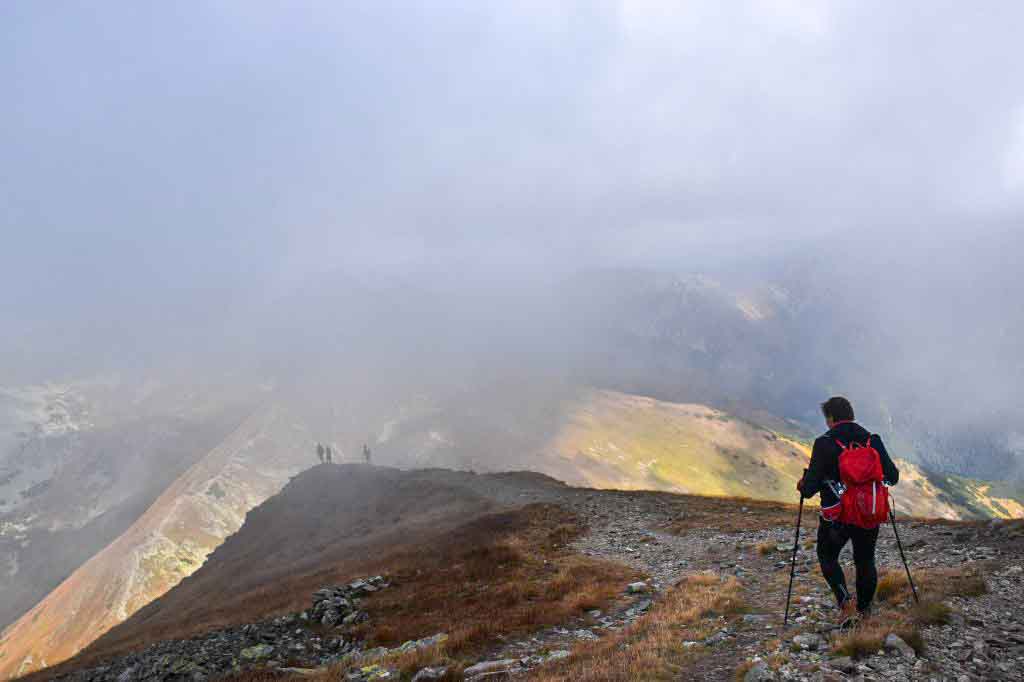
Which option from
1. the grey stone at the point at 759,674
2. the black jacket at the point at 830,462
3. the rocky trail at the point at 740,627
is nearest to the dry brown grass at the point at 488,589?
the rocky trail at the point at 740,627

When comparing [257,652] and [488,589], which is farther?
[488,589]

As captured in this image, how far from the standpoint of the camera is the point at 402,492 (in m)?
69.9

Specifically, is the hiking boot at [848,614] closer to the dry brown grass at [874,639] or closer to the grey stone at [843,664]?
the dry brown grass at [874,639]

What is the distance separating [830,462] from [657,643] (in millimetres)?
5324

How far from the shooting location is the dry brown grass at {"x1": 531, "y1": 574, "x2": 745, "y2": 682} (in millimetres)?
10219

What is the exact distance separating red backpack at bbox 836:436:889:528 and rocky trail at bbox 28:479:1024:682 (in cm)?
202

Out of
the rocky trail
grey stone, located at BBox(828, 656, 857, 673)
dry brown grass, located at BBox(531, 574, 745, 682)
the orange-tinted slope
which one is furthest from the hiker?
the orange-tinted slope

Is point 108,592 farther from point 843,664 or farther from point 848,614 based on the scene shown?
point 843,664

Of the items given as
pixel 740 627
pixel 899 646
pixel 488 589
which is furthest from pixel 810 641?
pixel 488 589

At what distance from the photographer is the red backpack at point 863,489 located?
9.91 metres

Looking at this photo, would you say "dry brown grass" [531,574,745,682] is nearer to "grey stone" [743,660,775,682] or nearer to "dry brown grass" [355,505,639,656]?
"grey stone" [743,660,775,682]

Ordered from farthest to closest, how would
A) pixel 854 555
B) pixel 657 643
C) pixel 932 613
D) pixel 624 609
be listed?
pixel 624 609 < pixel 657 643 < pixel 854 555 < pixel 932 613

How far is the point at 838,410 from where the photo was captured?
10.9 metres

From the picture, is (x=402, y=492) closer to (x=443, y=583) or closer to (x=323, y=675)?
(x=443, y=583)
